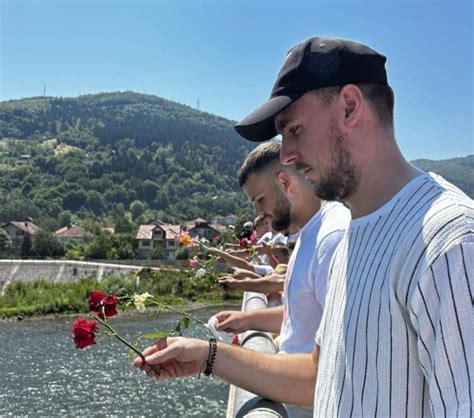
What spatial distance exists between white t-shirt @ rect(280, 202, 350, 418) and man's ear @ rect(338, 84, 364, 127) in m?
0.70

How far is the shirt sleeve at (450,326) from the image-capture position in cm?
83

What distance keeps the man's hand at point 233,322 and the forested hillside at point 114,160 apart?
9218 centimetres

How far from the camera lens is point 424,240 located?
3.04ft

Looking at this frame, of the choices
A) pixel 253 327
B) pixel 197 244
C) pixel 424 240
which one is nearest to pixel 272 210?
pixel 253 327

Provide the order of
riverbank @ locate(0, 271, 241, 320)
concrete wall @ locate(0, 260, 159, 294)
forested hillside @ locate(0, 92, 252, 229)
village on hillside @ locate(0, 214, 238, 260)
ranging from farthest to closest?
forested hillside @ locate(0, 92, 252, 229)
village on hillside @ locate(0, 214, 238, 260)
concrete wall @ locate(0, 260, 159, 294)
riverbank @ locate(0, 271, 241, 320)

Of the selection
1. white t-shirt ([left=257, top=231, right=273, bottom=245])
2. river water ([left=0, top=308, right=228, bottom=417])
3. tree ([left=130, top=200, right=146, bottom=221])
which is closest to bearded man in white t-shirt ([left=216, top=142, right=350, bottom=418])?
white t-shirt ([left=257, top=231, right=273, bottom=245])

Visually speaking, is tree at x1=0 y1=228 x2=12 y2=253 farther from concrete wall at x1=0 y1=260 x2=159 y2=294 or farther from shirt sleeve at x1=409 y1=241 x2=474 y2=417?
shirt sleeve at x1=409 y1=241 x2=474 y2=417

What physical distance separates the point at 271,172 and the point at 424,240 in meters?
1.77

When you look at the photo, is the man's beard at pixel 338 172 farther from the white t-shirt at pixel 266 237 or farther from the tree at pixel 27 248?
the tree at pixel 27 248

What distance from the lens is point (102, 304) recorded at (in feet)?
5.64

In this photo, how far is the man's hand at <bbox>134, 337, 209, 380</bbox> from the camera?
4.75 feet

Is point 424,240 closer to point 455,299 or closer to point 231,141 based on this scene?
point 455,299

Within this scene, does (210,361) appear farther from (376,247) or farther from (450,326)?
Result: (450,326)

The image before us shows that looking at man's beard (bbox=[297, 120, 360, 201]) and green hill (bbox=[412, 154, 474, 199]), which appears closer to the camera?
man's beard (bbox=[297, 120, 360, 201])
